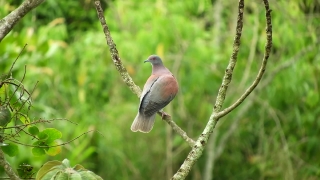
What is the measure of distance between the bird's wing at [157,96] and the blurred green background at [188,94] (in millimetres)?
2001

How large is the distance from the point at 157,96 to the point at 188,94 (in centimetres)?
276

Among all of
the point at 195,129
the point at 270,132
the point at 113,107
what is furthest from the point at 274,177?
the point at 113,107

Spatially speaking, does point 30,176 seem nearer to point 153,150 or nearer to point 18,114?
point 18,114

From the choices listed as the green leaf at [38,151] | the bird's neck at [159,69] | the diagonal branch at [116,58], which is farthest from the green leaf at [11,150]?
the bird's neck at [159,69]

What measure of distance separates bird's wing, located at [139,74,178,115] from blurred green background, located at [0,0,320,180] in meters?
2.00

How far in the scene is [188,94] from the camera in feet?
18.0

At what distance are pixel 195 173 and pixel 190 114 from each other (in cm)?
55

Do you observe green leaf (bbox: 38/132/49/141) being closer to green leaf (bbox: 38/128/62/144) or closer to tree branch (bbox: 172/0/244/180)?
green leaf (bbox: 38/128/62/144)

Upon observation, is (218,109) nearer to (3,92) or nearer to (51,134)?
(51,134)

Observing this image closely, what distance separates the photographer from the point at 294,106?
214 inches

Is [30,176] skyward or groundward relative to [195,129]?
groundward

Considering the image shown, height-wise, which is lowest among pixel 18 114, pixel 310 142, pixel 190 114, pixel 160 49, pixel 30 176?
pixel 30 176

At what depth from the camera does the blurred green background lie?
16.4 ft

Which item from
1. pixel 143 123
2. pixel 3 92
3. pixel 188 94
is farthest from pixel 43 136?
pixel 188 94
